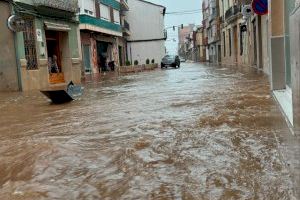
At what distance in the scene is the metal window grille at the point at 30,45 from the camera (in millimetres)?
19578

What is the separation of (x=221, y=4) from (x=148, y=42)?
10.2 m

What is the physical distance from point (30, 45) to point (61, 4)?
4255mm

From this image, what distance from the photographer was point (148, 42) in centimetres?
5466

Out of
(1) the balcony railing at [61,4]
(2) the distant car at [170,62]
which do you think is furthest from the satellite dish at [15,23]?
(2) the distant car at [170,62]

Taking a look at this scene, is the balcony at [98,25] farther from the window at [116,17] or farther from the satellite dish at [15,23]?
the satellite dish at [15,23]

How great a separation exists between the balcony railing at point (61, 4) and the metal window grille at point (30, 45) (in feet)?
3.81

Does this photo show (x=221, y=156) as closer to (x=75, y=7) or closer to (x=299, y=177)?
(x=299, y=177)

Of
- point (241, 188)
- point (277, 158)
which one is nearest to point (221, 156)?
point (277, 158)

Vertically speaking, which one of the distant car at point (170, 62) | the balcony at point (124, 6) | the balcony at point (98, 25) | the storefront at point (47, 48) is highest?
the balcony at point (124, 6)

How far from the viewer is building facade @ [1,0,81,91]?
1870cm

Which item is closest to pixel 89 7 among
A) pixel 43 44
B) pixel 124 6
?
pixel 43 44

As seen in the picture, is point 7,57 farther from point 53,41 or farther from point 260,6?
point 260,6

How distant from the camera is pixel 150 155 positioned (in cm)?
504

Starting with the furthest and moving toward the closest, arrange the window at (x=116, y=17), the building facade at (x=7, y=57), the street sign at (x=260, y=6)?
the window at (x=116, y=17)
the building facade at (x=7, y=57)
the street sign at (x=260, y=6)
